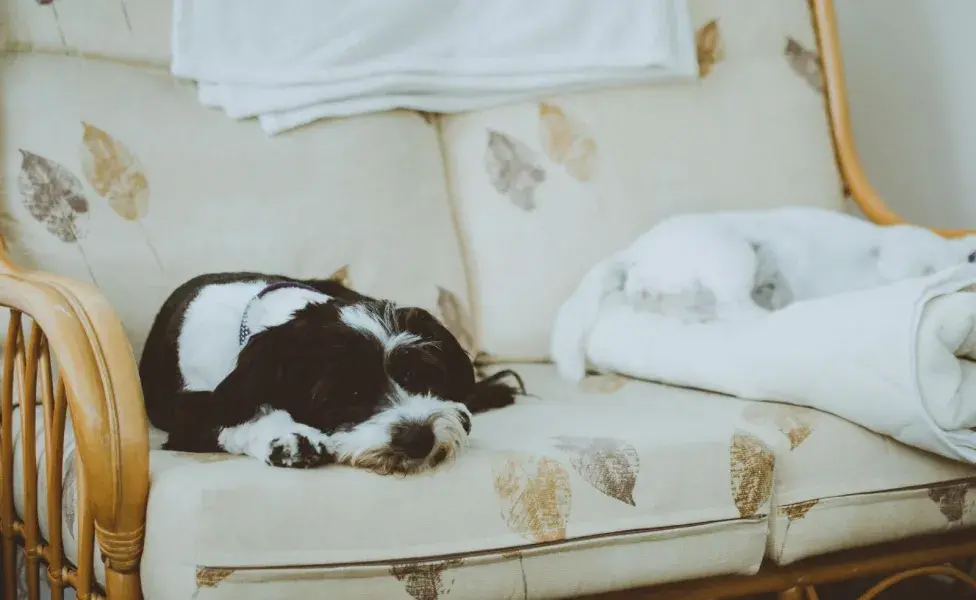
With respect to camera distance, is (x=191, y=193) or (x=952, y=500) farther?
(x=191, y=193)

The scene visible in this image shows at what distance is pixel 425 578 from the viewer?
2.94 ft

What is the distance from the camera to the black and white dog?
3.14 ft

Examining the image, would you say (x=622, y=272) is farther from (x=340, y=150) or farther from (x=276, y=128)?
(x=276, y=128)

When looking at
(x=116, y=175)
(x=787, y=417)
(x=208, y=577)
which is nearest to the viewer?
(x=208, y=577)

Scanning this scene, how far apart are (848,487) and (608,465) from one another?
0.39 m

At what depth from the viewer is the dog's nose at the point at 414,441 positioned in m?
0.95

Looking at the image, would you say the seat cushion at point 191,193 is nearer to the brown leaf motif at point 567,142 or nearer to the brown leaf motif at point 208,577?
the brown leaf motif at point 567,142

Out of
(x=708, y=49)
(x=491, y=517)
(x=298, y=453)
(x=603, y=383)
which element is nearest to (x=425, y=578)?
(x=491, y=517)

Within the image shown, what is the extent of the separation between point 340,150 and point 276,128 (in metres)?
0.13

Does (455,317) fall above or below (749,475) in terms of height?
above

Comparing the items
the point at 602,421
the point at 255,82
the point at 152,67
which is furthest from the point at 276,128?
the point at 602,421

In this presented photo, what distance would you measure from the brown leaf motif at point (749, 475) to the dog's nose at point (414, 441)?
396 mm

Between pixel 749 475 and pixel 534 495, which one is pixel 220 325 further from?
pixel 749 475

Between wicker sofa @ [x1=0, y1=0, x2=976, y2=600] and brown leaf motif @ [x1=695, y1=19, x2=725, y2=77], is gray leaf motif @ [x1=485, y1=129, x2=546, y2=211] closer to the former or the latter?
wicker sofa @ [x1=0, y1=0, x2=976, y2=600]
